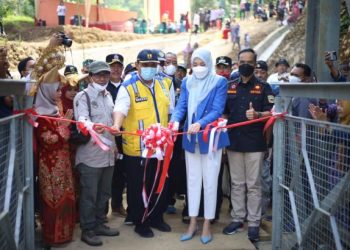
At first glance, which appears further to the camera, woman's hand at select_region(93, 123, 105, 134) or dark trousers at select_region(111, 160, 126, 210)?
dark trousers at select_region(111, 160, 126, 210)

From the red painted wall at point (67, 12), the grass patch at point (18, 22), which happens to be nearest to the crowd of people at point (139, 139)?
the red painted wall at point (67, 12)

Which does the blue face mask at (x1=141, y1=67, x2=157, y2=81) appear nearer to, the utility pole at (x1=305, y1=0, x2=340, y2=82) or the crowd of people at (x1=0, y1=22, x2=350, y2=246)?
the crowd of people at (x1=0, y1=22, x2=350, y2=246)

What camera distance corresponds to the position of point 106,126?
13.7 feet

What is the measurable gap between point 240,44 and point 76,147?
21.7 m

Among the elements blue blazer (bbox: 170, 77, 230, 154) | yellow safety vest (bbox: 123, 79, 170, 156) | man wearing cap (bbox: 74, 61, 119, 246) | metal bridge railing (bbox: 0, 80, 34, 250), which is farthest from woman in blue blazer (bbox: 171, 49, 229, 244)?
metal bridge railing (bbox: 0, 80, 34, 250)

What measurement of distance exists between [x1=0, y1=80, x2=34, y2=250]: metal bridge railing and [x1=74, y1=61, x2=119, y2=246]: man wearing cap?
1.88 feet

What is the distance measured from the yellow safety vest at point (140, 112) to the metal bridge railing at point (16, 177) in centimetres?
104

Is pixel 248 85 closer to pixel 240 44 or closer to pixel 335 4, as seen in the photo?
pixel 335 4

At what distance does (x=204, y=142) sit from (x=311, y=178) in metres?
1.24

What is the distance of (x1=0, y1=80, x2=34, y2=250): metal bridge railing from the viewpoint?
3.23 metres

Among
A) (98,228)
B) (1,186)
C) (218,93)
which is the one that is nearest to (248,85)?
(218,93)

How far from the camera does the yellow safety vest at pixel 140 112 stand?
173 inches

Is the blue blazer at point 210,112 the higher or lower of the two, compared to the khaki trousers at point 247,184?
higher

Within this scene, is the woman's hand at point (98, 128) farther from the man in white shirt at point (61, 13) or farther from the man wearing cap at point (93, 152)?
the man in white shirt at point (61, 13)
